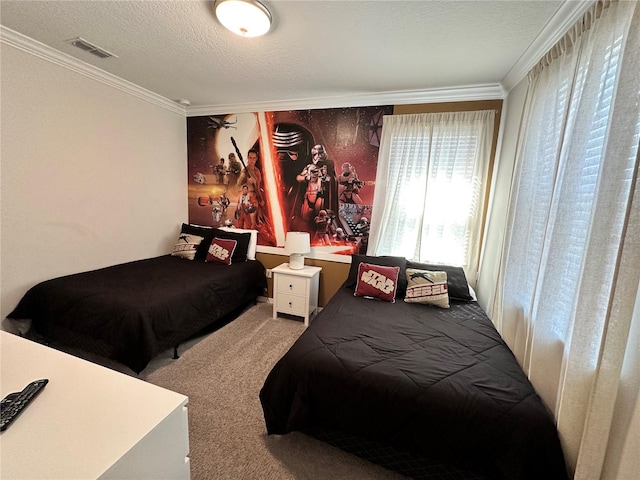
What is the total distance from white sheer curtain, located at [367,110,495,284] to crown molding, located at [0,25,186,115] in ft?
8.43

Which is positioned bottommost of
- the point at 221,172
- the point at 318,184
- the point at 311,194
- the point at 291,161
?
the point at 311,194

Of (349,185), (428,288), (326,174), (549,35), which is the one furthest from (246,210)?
(549,35)

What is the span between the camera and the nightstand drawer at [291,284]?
115 inches

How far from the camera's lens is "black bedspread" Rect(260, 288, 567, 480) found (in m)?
1.18

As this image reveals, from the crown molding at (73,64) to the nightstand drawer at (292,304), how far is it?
261cm

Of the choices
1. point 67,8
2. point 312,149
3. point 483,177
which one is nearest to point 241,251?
point 312,149

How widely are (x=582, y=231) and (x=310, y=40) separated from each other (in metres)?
1.92

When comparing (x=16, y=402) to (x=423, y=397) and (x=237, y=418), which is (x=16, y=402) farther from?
(x=423, y=397)

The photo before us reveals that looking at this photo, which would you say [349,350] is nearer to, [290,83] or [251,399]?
[251,399]

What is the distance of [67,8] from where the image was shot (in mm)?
1694

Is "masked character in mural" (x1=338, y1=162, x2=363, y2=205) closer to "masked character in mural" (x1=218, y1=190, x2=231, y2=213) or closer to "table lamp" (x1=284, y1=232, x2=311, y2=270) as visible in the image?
"table lamp" (x1=284, y1=232, x2=311, y2=270)

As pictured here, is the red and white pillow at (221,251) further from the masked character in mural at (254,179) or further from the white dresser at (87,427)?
the white dresser at (87,427)

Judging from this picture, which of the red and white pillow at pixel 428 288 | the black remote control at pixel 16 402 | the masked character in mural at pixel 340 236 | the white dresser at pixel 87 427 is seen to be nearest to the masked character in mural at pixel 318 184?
the masked character in mural at pixel 340 236

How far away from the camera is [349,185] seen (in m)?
3.03
